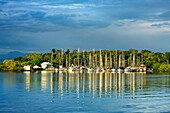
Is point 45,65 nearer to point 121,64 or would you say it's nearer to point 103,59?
point 103,59

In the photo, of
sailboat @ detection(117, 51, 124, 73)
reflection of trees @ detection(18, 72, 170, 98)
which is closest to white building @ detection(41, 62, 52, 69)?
sailboat @ detection(117, 51, 124, 73)

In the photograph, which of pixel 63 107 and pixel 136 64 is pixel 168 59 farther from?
pixel 63 107

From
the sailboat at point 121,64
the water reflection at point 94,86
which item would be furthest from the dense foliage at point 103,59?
the water reflection at point 94,86

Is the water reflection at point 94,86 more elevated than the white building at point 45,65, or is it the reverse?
the white building at point 45,65

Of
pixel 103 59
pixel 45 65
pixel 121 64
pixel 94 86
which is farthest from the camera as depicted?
pixel 45 65

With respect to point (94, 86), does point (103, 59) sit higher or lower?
higher

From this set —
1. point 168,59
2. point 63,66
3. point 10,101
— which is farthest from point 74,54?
point 10,101

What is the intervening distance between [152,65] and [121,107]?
13295 centimetres

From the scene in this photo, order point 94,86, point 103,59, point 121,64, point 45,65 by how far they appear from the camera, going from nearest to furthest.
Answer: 1. point 94,86
2. point 121,64
3. point 103,59
4. point 45,65

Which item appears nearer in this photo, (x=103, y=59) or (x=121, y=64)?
(x=121, y=64)

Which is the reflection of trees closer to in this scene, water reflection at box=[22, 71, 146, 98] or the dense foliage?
water reflection at box=[22, 71, 146, 98]

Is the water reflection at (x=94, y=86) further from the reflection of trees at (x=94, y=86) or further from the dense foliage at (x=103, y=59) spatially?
the dense foliage at (x=103, y=59)

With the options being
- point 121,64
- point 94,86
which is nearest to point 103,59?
point 121,64

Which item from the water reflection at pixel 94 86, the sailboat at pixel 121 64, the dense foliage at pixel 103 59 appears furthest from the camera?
the dense foliage at pixel 103 59
